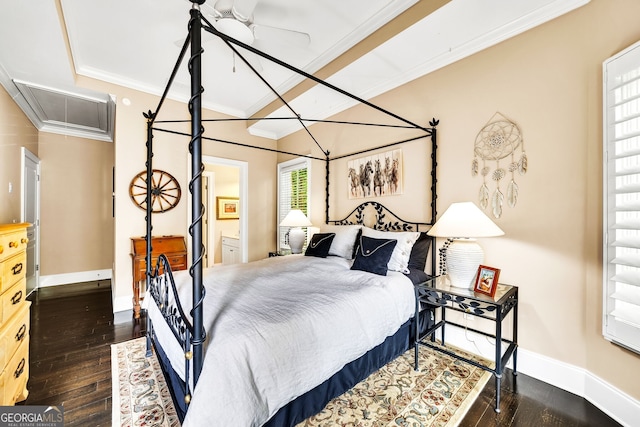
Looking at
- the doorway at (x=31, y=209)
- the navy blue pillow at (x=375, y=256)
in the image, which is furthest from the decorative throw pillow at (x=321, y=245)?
the doorway at (x=31, y=209)

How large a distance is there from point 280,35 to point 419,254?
2.28m

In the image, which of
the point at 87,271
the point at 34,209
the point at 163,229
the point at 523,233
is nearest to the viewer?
the point at 523,233

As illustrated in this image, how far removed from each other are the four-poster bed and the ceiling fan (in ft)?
1.28

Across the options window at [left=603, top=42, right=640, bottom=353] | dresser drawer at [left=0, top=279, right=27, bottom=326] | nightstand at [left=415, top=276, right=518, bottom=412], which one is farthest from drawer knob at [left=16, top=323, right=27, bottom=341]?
window at [left=603, top=42, right=640, bottom=353]

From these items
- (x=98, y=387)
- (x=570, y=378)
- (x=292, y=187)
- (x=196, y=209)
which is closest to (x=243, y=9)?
(x=196, y=209)

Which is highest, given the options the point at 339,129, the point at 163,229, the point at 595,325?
the point at 339,129

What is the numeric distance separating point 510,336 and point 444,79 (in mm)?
2388

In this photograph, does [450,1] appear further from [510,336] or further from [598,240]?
[510,336]

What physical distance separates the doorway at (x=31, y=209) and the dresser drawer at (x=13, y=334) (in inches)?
115

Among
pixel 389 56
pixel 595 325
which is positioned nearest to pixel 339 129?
pixel 389 56

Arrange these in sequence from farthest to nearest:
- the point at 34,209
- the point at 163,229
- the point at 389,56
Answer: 1. the point at 34,209
2. the point at 163,229
3. the point at 389,56

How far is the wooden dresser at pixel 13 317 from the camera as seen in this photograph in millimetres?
1485

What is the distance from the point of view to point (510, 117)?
215 centimetres

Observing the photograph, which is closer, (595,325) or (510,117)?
(595,325)
